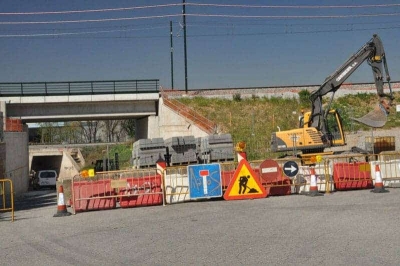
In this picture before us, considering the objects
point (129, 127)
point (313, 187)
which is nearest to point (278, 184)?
point (313, 187)

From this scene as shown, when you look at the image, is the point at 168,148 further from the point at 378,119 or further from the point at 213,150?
the point at 378,119

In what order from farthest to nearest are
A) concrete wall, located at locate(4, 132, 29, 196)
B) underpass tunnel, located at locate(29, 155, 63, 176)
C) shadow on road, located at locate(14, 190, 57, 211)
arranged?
underpass tunnel, located at locate(29, 155, 63, 176)
concrete wall, located at locate(4, 132, 29, 196)
shadow on road, located at locate(14, 190, 57, 211)

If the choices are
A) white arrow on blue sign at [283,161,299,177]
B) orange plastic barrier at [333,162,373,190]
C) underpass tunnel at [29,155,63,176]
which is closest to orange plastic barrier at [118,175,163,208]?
white arrow on blue sign at [283,161,299,177]

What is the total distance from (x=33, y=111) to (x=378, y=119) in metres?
23.9

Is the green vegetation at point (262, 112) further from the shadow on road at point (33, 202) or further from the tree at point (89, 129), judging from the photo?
the tree at point (89, 129)

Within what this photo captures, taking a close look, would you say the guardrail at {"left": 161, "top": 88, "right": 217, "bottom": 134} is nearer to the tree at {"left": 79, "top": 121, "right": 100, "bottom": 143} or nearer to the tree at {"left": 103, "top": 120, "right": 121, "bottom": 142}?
the tree at {"left": 103, "top": 120, "right": 121, "bottom": 142}

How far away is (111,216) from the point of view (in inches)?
586

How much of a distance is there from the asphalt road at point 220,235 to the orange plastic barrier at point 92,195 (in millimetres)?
585

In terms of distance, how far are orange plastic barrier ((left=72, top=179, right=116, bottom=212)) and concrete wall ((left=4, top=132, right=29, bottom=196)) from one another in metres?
13.4

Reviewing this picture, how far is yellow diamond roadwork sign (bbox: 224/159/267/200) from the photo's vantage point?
1706 cm

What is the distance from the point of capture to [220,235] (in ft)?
35.1

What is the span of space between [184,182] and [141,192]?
1538mm

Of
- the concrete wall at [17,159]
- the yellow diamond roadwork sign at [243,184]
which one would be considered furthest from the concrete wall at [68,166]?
the yellow diamond roadwork sign at [243,184]

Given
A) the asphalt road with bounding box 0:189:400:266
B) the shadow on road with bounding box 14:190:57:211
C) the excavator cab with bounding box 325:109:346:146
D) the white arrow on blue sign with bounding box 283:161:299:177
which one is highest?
the excavator cab with bounding box 325:109:346:146
